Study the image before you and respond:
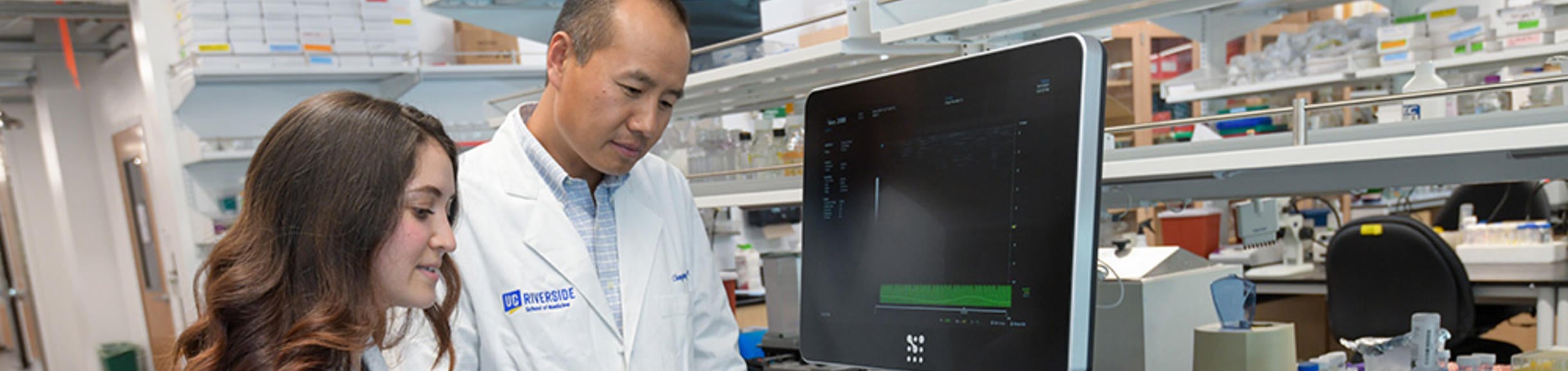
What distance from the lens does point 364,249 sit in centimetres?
106

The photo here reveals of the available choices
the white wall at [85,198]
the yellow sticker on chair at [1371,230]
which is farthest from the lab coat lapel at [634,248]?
the white wall at [85,198]

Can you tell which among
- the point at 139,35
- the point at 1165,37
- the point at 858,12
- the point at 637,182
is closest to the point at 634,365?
the point at 637,182

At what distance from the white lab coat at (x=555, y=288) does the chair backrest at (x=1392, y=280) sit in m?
2.37

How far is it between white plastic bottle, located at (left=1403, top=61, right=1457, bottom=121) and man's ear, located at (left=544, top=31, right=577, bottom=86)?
3.35ft

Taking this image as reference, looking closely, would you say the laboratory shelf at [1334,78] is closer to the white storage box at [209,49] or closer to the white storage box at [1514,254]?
the white storage box at [1514,254]

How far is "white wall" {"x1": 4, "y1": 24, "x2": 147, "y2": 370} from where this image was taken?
7.06 m

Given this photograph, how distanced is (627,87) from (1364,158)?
2.67 ft

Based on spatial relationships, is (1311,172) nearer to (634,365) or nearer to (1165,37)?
(634,365)

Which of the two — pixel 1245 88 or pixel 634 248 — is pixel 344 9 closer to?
pixel 634 248

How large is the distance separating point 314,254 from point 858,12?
798mm

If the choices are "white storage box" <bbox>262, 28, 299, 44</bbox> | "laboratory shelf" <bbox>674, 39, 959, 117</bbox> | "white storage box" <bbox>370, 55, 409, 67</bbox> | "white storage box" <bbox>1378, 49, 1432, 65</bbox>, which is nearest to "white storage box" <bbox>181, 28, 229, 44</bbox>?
"white storage box" <bbox>262, 28, 299, 44</bbox>

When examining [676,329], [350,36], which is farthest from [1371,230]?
[350,36]

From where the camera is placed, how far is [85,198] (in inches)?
289

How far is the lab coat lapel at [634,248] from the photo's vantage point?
1.46 m
